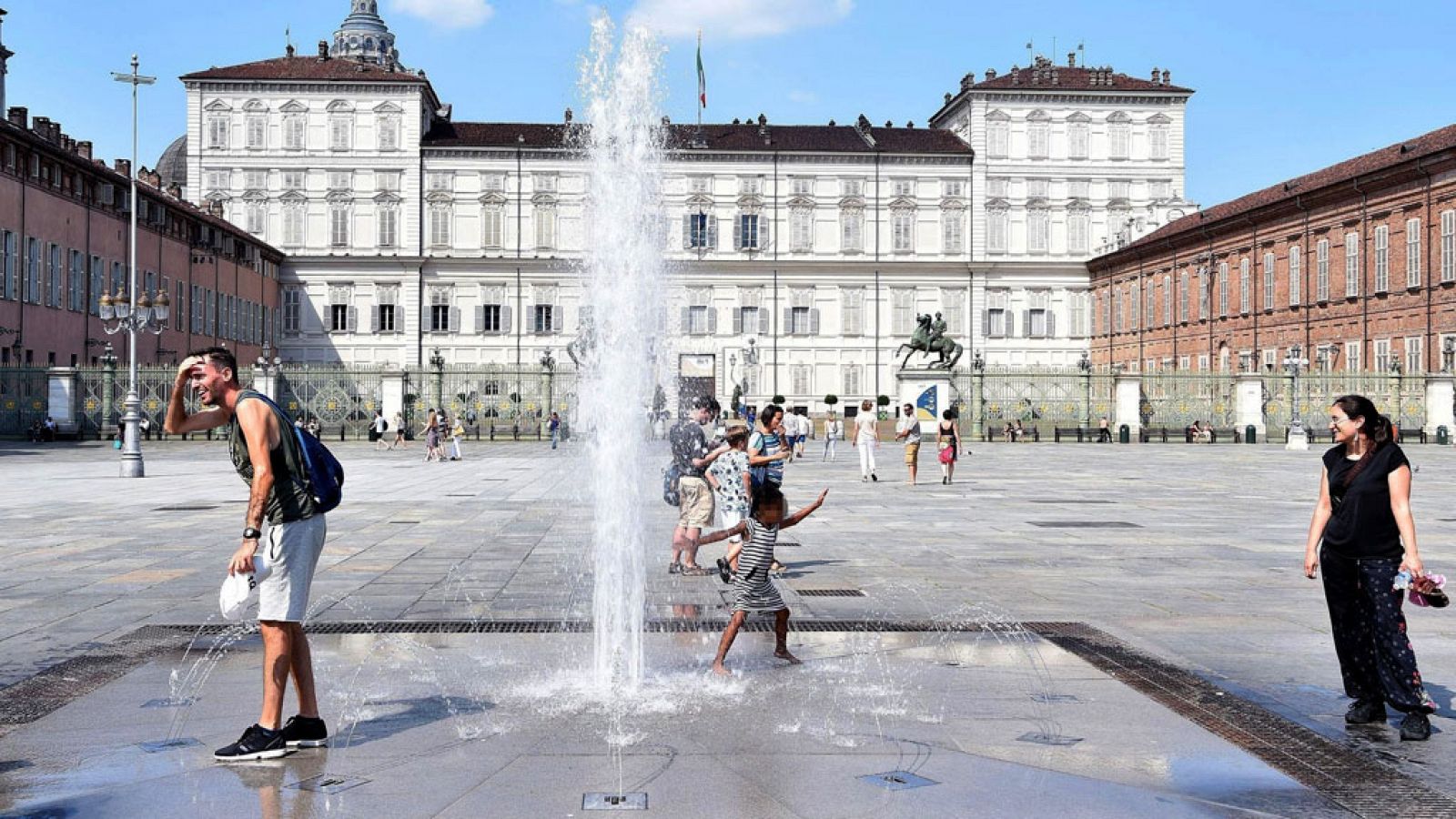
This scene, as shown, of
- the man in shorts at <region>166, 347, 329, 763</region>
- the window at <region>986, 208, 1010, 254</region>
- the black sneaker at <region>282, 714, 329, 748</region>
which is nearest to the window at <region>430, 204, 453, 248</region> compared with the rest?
the window at <region>986, 208, 1010, 254</region>

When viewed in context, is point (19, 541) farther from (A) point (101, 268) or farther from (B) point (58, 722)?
(A) point (101, 268)

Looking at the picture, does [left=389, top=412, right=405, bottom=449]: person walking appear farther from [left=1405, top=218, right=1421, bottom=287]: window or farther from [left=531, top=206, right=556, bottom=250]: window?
[left=1405, top=218, right=1421, bottom=287]: window

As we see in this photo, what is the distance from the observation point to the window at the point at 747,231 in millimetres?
72188

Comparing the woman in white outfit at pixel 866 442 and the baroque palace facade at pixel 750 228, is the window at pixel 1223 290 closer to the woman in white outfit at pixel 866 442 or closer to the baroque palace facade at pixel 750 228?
the baroque palace facade at pixel 750 228

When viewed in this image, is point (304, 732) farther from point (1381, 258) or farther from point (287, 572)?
point (1381, 258)

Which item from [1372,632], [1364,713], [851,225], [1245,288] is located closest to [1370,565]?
[1372,632]

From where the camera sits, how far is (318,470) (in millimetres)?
5715

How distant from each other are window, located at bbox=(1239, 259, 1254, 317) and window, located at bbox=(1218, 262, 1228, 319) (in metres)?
1.09

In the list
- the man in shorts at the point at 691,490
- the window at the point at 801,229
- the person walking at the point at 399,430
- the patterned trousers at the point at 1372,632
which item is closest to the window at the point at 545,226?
the window at the point at 801,229

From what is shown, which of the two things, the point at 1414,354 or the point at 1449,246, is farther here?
the point at 1414,354

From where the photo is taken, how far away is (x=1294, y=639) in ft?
27.0

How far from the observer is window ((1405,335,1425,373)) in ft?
152

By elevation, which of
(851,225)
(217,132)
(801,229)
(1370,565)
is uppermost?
(217,132)

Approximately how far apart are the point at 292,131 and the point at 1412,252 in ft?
169
